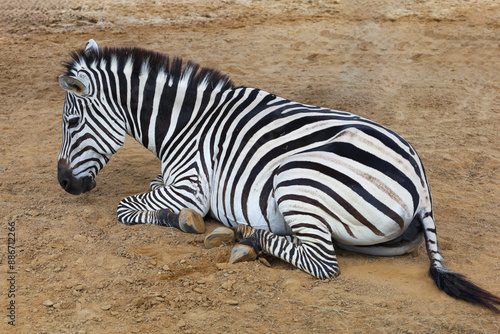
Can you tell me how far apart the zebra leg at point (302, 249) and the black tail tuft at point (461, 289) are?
803 millimetres

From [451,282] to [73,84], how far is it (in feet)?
13.1

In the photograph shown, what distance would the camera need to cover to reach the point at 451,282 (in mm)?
3938

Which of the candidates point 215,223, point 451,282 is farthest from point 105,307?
point 451,282

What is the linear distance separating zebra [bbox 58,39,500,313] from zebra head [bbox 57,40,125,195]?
0.04ft

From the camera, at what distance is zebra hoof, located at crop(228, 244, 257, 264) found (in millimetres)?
4379

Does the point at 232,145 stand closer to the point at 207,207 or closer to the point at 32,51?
the point at 207,207

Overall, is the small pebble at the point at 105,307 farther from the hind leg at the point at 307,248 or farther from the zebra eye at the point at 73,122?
the zebra eye at the point at 73,122

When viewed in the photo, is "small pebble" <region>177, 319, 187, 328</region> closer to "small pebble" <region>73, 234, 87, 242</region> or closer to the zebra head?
"small pebble" <region>73, 234, 87, 242</region>

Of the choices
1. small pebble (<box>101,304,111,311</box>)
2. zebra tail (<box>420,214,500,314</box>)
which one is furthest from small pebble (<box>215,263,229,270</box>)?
zebra tail (<box>420,214,500,314</box>)

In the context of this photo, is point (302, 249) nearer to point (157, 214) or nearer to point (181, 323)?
point (181, 323)

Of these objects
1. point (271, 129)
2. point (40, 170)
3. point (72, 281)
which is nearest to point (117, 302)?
point (72, 281)

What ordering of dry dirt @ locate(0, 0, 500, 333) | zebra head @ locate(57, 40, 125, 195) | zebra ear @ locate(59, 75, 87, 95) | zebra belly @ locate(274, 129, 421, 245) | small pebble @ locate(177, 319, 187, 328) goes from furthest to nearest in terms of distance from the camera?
zebra head @ locate(57, 40, 125, 195) < zebra ear @ locate(59, 75, 87, 95) < zebra belly @ locate(274, 129, 421, 245) < dry dirt @ locate(0, 0, 500, 333) < small pebble @ locate(177, 319, 187, 328)

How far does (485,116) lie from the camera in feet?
28.9

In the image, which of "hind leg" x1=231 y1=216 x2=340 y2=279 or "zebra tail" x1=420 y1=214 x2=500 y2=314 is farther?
"hind leg" x1=231 y1=216 x2=340 y2=279
